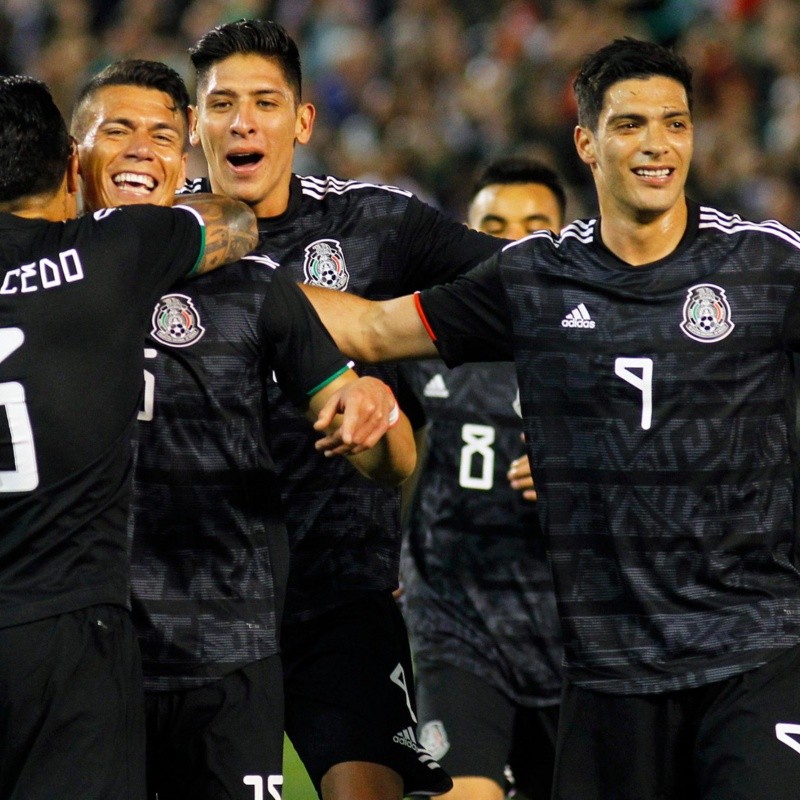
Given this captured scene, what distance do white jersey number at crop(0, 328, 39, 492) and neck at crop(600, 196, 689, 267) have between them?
5.94 feet

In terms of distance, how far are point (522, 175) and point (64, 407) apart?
3625 mm

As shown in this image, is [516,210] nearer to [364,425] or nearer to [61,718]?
[364,425]

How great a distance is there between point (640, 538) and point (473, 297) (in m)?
0.88

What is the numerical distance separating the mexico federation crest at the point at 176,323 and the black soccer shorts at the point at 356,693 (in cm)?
113

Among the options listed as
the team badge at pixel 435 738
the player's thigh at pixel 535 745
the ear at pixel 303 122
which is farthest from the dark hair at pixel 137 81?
the player's thigh at pixel 535 745

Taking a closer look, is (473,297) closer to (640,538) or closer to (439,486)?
(640,538)

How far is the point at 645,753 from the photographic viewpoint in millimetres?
4453

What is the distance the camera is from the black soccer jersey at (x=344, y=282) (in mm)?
5148

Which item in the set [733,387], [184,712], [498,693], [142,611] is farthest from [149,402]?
[498,693]

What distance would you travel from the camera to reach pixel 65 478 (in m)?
3.86

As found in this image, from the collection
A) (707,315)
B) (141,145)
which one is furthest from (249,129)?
(707,315)

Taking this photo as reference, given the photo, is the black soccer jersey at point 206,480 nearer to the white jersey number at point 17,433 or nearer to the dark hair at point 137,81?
the white jersey number at point 17,433

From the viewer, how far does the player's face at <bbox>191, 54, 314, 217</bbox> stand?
17.7ft

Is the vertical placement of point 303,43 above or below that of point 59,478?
above
